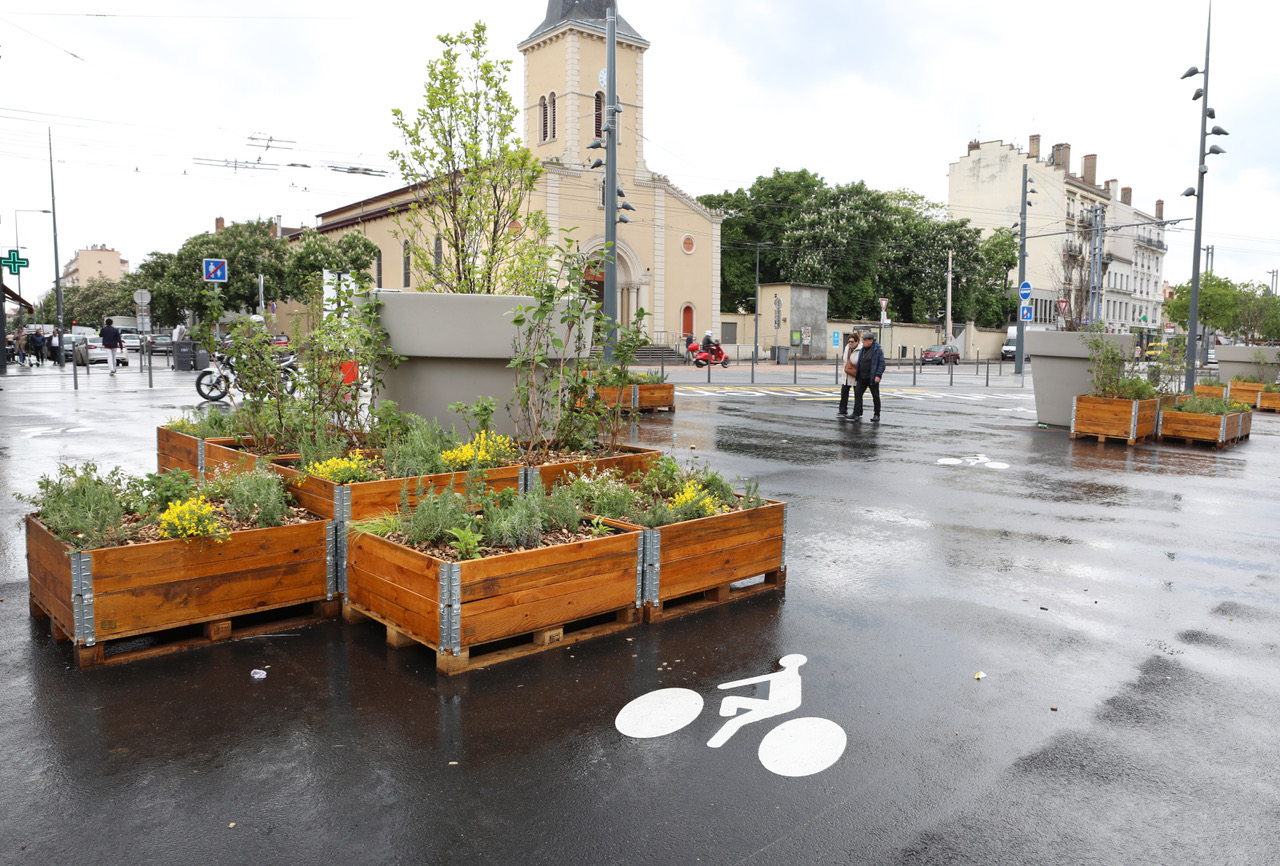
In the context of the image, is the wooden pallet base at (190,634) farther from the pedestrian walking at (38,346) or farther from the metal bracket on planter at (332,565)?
the pedestrian walking at (38,346)

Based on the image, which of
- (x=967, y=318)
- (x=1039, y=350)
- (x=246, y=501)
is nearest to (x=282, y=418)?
(x=246, y=501)

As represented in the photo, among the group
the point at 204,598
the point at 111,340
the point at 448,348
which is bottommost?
the point at 204,598

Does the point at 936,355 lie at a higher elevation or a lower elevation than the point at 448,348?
lower

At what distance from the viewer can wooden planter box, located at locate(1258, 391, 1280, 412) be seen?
887 inches

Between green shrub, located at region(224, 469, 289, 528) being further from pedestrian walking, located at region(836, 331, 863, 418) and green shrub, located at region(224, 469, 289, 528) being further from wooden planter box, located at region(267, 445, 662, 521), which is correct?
pedestrian walking, located at region(836, 331, 863, 418)

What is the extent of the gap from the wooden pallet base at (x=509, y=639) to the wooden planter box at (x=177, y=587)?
0.36 meters

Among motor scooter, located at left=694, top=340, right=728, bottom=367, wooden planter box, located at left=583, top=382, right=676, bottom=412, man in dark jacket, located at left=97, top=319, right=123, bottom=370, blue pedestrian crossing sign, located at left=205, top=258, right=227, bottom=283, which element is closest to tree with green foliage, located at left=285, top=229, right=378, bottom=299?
man in dark jacket, located at left=97, top=319, right=123, bottom=370

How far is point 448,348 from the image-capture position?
24.3 ft

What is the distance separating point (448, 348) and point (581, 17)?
4640 cm

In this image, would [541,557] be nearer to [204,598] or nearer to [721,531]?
[721,531]

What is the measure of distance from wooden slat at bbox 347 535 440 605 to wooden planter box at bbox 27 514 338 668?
26 centimetres

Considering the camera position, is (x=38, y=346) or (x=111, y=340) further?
(x=38, y=346)

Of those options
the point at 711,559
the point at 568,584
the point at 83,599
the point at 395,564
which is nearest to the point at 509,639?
the point at 568,584

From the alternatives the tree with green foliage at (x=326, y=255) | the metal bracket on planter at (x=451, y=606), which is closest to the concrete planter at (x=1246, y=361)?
Answer: the metal bracket on planter at (x=451, y=606)
